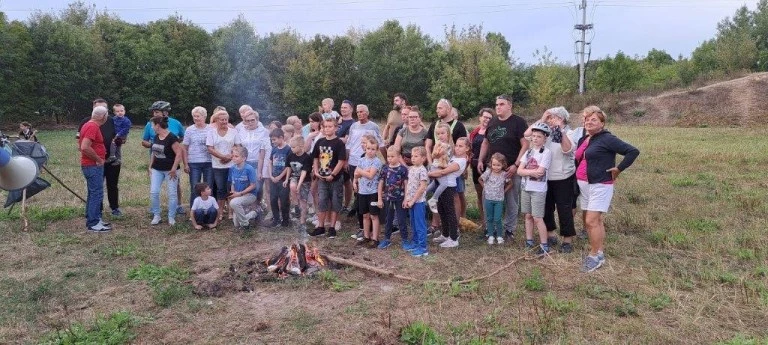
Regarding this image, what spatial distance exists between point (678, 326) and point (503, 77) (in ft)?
124

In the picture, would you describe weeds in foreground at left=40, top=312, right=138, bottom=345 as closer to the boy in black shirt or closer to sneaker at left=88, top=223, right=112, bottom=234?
the boy in black shirt

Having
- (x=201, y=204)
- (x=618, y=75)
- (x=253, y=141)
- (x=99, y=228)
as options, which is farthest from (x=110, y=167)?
(x=618, y=75)

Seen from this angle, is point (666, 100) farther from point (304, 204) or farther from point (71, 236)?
point (71, 236)

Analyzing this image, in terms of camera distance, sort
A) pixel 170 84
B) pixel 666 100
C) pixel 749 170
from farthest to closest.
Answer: pixel 170 84
pixel 666 100
pixel 749 170

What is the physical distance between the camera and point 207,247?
23.6ft

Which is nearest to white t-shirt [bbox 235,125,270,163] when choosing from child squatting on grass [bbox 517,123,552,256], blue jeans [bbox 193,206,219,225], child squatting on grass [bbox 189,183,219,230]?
child squatting on grass [bbox 189,183,219,230]

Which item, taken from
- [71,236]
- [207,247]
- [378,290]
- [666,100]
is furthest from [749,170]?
[666,100]

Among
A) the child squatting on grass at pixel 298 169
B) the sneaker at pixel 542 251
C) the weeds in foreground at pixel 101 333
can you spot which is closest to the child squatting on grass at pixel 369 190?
the child squatting on grass at pixel 298 169

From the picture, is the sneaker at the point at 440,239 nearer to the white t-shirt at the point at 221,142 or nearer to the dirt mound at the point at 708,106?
the white t-shirt at the point at 221,142

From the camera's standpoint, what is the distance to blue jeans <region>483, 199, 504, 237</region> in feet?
23.1

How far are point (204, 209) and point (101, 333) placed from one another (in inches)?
150

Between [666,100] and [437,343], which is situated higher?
[666,100]

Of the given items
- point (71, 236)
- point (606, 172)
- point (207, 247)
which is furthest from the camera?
point (71, 236)

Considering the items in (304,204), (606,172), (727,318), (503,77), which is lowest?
(727,318)
